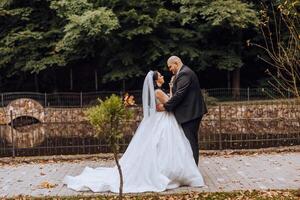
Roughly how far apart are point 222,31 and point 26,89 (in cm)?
1308

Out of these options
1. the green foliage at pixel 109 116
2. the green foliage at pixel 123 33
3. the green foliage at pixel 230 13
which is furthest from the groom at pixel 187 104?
the green foliage at pixel 230 13

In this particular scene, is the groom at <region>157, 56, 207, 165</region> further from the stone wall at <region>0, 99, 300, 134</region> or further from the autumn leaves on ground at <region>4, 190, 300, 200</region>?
the stone wall at <region>0, 99, 300, 134</region>

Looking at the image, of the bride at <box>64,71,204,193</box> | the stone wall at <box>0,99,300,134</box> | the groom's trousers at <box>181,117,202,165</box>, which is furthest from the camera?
the stone wall at <box>0,99,300,134</box>

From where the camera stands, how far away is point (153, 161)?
29.6ft

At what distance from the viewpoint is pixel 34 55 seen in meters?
27.5

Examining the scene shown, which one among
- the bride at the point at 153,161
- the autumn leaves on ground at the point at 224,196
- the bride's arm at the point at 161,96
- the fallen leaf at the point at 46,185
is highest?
the bride's arm at the point at 161,96

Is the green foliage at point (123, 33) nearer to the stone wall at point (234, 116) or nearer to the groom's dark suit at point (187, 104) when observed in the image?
the stone wall at point (234, 116)

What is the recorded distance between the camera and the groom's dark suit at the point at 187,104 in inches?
366

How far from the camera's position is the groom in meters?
9.30

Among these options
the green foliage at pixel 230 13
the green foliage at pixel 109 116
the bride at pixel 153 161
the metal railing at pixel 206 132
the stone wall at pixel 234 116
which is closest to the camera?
the green foliage at pixel 109 116

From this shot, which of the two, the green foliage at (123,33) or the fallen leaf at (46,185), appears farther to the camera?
the green foliage at (123,33)

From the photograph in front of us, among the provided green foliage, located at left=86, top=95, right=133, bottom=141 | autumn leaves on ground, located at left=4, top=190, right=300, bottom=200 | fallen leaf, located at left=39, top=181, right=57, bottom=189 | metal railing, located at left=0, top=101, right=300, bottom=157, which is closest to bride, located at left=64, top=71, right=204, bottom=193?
fallen leaf, located at left=39, top=181, right=57, bottom=189

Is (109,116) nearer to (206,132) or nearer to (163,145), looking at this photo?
(163,145)

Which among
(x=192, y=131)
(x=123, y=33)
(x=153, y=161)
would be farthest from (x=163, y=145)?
(x=123, y=33)
